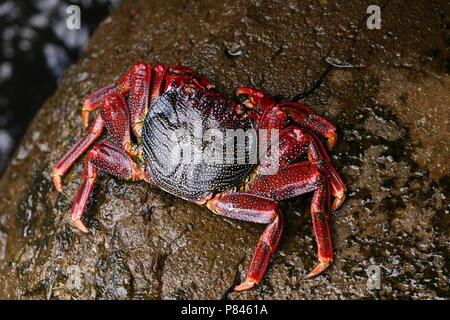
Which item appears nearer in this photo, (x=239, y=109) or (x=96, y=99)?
(x=239, y=109)

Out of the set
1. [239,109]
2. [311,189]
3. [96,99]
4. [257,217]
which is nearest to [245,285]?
[257,217]

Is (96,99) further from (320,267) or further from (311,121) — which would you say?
(320,267)

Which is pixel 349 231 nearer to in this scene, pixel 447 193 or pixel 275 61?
pixel 447 193

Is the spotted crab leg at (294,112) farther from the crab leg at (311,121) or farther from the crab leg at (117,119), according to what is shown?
the crab leg at (117,119)

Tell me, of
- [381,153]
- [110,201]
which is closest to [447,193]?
[381,153]

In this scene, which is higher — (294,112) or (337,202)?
(294,112)
